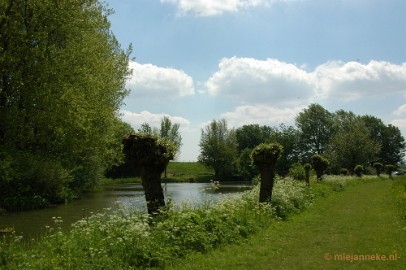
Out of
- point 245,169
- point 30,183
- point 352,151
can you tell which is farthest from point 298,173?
point 245,169

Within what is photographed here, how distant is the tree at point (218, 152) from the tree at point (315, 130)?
20.9m

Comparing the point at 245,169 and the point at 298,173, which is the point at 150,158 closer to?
the point at 298,173

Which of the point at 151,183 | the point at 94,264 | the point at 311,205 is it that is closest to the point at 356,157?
the point at 311,205

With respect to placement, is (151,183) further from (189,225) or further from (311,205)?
(311,205)

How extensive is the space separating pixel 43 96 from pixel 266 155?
14.8m

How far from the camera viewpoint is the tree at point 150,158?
1334 centimetres

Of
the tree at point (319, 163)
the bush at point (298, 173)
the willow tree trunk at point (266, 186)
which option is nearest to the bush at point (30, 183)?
the willow tree trunk at point (266, 186)

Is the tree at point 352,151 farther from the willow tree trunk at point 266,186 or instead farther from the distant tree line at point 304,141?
the willow tree trunk at point 266,186

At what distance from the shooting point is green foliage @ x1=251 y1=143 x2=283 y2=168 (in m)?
20.8

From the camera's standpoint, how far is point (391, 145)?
108062 millimetres

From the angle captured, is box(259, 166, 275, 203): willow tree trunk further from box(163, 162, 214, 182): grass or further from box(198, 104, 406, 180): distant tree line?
box(198, 104, 406, 180): distant tree line

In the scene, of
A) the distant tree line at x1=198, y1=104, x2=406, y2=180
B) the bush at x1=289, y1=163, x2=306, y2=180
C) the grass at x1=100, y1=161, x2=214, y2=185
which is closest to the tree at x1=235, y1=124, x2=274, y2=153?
the distant tree line at x1=198, y1=104, x2=406, y2=180

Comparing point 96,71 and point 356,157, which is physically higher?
point 96,71

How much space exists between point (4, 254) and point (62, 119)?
60.7ft
